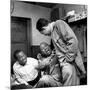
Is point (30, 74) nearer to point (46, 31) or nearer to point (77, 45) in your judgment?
point (46, 31)

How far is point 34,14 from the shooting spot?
1814 mm

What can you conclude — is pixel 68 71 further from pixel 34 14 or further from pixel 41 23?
pixel 34 14

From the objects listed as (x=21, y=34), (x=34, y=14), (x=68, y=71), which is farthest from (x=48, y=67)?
(x=34, y=14)

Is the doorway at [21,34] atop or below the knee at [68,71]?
atop

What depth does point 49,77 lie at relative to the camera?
1843 mm

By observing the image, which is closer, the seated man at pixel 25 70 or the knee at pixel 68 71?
the seated man at pixel 25 70

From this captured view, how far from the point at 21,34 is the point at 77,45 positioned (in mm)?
626

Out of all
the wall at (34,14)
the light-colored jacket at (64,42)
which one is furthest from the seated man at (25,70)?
the light-colored jacket at (64,42)

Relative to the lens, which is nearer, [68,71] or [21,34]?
[21,34]

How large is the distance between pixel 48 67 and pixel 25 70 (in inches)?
9.7

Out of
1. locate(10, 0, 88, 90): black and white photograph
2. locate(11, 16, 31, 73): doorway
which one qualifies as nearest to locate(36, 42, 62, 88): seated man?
locate(10, 0, 88, 90): black and white photograph

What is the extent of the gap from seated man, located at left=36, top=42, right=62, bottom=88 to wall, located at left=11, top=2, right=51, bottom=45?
2.6 inches

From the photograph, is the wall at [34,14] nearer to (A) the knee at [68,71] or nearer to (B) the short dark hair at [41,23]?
(B) the short dark hair at [41,23]

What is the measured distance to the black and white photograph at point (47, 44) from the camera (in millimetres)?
1757
